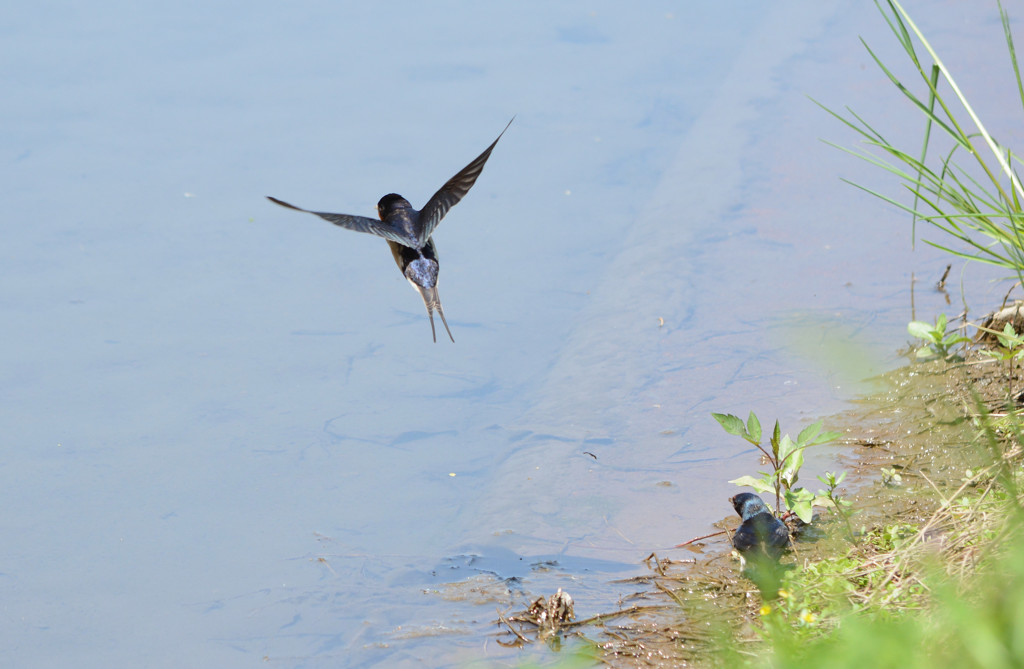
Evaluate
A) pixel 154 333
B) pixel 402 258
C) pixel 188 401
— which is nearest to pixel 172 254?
pixel 154 333

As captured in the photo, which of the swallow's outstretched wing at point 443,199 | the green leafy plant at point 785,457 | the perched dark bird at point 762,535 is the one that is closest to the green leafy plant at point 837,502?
the green leafy plant at point 785,457

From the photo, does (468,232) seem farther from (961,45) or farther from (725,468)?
(961,45)

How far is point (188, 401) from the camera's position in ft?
14.5

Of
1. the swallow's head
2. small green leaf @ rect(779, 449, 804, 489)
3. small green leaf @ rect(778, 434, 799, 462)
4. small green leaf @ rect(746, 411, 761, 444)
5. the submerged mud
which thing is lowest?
the submerged mud

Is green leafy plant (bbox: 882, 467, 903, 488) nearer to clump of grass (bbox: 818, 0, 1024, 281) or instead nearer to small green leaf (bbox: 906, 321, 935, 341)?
small green leaf (bbox: 906, 321, 935, 341)

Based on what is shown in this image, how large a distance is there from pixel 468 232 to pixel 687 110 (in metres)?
2.36

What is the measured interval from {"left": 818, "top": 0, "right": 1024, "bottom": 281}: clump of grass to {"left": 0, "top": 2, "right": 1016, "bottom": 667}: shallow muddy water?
285 mm

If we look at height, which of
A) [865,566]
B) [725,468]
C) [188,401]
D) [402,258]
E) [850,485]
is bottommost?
[188,401]

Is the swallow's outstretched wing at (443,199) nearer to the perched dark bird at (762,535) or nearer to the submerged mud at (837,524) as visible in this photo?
the submerged mud at (837,524)

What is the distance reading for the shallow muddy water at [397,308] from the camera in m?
3.42

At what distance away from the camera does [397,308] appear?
512 cm

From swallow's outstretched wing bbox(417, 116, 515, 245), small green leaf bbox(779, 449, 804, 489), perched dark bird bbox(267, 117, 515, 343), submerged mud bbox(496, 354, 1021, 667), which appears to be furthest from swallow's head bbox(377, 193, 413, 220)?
small green leaf bbox(779, 449, 804, 489)

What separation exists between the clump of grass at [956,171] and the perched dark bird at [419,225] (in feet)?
3.76

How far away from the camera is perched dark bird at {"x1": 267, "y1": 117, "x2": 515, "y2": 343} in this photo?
9.62 ft
